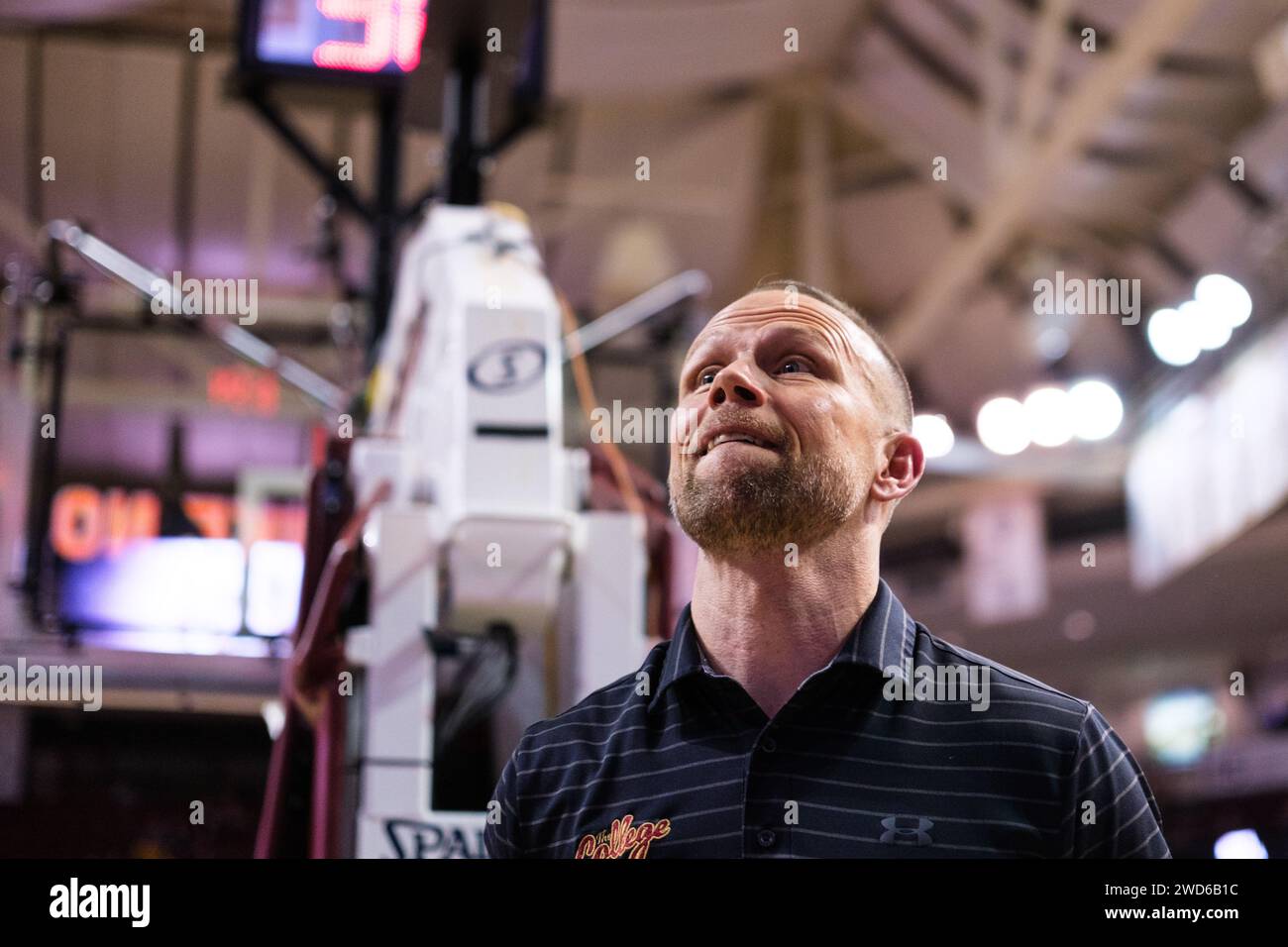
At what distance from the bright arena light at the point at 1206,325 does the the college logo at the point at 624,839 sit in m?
8.16

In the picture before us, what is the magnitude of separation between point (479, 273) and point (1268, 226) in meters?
6.26

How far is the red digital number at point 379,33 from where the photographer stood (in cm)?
493

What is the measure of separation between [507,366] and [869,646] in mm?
1970

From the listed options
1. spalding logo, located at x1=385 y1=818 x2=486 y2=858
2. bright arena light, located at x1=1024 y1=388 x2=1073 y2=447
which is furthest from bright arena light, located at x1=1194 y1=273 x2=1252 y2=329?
spalding logo, located at x1=385 y1=818 x2=486 y2=858

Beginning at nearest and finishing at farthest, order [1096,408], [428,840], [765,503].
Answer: [765,503] → [428,840] → [1096,408]

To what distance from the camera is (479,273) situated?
3826mm

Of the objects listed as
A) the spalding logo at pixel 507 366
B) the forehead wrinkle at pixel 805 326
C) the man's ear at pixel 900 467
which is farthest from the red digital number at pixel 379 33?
the man's ear at pixel 900 467

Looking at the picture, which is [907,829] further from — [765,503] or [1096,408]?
[1096,408]

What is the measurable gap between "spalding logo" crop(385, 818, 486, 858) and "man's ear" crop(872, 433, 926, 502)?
65.4 inches

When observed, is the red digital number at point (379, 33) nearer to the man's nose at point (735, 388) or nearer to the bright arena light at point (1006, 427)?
the man's nose at point (735, 388)

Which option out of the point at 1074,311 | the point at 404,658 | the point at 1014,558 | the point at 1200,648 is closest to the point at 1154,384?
the point at 1074,311

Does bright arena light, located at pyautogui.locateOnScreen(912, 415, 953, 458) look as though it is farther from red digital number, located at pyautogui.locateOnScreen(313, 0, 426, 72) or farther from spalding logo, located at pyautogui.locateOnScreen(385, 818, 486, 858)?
spalding logo, located at pyautogui.locateOnScreen(385, 818, 486, 858)

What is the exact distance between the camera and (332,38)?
16.5 ft

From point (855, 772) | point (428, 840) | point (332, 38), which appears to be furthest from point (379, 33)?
point (855, 772)
